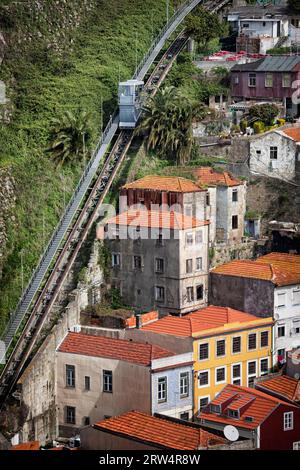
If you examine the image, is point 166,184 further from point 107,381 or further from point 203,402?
point 203,402

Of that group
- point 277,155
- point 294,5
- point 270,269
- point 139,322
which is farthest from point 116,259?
point 294,5

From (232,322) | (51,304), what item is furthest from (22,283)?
(232,322)

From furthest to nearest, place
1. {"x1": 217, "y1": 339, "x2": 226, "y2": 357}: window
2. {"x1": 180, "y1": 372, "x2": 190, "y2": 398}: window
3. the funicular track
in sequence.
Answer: the funicular track → {"x1": 217, "y1": 339, "x2": 226, "y2": 357}: window → {"x1": 180, "y1": 372, "x2": 190, "y2": 398}: window

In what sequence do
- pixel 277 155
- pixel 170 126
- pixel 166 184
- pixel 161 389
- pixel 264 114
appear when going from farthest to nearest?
1. pixel 264 114
2. pixel 170 126
3. pixel 277 155
4. pixel 166 184
5. pixel 161 389

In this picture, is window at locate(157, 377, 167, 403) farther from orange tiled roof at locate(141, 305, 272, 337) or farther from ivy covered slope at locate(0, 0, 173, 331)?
ivy covered slope at locate(0, 0, 173, 331)

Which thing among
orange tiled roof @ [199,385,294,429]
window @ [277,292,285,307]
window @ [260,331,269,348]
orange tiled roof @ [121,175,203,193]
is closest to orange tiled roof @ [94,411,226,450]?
orange tiled roof @ [199,385,294,429]

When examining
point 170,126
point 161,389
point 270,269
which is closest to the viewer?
point 161,389

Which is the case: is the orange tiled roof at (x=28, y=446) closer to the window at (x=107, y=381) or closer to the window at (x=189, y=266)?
the window at (x=107, y=381)
